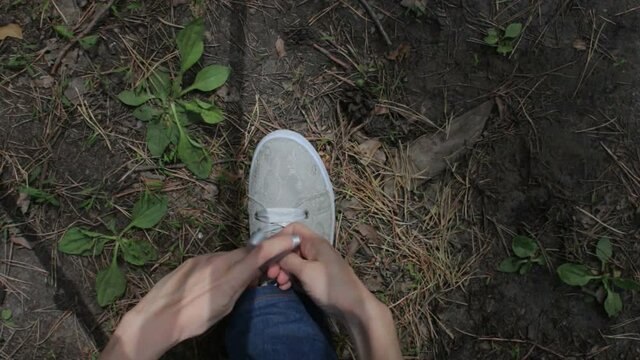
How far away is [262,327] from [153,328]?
317 millimetres

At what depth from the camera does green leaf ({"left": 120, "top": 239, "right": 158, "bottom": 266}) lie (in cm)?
198

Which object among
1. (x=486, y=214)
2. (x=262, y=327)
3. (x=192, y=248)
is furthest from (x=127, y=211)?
(x=486, y=214)

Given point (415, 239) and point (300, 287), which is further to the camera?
Answer: point (415, 239)

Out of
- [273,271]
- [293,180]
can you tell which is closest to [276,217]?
[293,180]

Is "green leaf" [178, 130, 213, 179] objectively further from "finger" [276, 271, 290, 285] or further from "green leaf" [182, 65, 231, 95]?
"finger" [276, 271, 290, 285]

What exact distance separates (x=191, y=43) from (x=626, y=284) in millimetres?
1634

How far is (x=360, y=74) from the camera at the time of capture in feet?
6.59

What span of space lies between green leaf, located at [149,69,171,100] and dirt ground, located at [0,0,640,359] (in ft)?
0.15

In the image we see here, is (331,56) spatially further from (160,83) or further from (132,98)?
(132,98)

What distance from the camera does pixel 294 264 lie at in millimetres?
1728

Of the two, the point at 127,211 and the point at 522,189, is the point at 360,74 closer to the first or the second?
the point at 522,189

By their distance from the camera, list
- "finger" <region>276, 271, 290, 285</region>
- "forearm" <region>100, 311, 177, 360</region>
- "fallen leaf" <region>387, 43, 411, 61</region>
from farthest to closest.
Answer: "fallen leaf" <region>387, 43, 411, 61</region> → "finger" <region>276, 271, 290, 285</region> → "forearm" <region>100, 311, 177, 360</region>

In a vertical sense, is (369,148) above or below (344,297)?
above

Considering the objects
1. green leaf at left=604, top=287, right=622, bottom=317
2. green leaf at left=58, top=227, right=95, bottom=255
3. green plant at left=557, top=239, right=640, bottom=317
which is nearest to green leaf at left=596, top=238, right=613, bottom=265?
green plant at left=557, top=239, right=640, bottom=317
